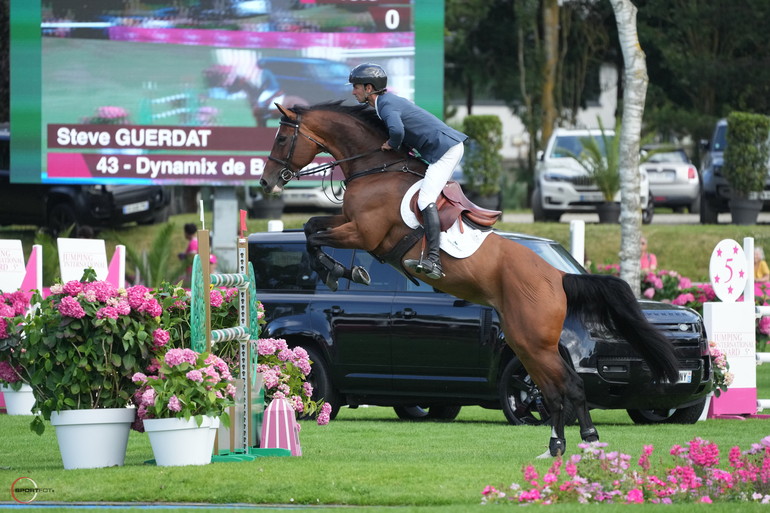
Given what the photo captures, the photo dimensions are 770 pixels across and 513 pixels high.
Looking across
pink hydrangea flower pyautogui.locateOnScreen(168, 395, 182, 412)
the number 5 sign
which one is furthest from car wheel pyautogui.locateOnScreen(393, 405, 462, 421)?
pink hydrangea flower pyautogui.locateOnScreen(168, 395, 182, 412)

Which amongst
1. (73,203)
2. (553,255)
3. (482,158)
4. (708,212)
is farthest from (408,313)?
(708,212)

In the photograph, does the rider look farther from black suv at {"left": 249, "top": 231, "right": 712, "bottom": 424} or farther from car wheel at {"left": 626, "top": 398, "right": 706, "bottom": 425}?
car wheel at {"left": 626, "top": 398, "right": 706, "bottom": 425}

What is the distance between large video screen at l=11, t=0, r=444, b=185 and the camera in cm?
1919

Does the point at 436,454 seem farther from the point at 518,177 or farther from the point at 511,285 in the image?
the point at 518,177

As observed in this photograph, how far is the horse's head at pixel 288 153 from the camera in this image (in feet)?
34.7

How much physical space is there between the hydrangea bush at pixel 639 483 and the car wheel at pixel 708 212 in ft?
63.3

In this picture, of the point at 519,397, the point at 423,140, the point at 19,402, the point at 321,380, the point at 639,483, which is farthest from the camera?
the point at 19,402

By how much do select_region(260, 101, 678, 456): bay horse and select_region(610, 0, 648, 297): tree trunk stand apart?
8.47 metres

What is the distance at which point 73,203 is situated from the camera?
24797 mm

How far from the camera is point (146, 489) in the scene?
826 cm

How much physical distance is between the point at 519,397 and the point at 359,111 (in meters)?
3.63

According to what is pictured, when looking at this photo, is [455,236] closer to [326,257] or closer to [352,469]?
[326,257]

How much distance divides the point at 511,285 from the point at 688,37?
3076cm

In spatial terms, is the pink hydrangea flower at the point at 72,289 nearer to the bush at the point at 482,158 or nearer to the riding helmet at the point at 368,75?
the riding helmet at the point at 368,75
